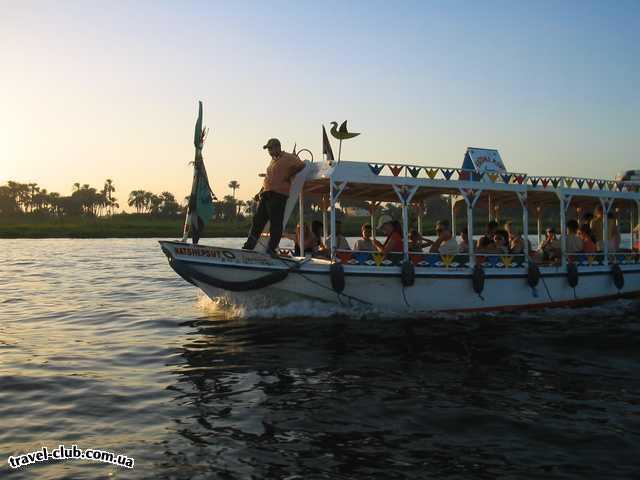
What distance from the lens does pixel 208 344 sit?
9.70 m

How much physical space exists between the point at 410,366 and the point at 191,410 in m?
3.30

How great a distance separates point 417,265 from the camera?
1156 centimetres

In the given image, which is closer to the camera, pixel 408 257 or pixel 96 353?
pixel 96 353

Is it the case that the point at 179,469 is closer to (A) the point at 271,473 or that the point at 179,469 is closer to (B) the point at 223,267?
(A) the point at 271,473

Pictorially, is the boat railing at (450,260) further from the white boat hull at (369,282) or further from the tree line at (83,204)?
the tree line at (83,204)

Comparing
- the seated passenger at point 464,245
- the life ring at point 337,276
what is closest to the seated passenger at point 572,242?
the seated passenger at point 464,245

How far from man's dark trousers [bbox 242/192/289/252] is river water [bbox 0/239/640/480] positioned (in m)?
1.44

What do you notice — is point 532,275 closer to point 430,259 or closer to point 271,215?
point 430,259

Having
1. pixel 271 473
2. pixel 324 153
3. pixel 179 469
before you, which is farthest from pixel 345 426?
pixel 324 153

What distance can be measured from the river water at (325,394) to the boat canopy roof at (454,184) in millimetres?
2645

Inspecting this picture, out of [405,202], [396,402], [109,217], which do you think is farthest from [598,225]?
[109,217]

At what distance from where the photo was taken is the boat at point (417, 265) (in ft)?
35.6

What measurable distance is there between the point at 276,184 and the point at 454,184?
374cm

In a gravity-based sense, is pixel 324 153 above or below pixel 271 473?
above
